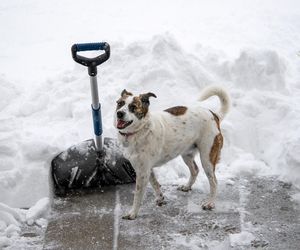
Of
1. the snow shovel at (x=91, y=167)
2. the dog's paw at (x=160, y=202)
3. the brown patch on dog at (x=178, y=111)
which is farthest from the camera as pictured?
the snow shovel at (x=91, y=167)

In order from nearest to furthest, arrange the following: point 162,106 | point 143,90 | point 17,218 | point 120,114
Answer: point 120,114, point 17,218, point 162,106, point 143,90

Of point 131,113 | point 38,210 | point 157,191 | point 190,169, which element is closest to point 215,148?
point 190,169

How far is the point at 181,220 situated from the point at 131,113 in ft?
3.63

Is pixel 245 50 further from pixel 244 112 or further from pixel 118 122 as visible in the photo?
pixel 118 122

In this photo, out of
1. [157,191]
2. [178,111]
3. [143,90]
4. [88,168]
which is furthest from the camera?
[143,90]

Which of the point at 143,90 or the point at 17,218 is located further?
the point at 143,90

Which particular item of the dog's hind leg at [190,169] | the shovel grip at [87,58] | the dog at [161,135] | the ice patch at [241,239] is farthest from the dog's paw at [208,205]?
the shovel grip at [87,58]

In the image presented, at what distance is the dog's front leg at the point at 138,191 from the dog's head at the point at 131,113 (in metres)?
0.44

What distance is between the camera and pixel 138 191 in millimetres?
4402

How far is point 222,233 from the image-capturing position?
13.8 ft

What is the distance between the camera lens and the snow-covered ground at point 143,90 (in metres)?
4.93

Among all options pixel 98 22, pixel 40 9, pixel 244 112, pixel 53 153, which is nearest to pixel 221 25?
pixel 98 22

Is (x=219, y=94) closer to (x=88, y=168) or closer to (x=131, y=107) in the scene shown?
(x=131, y=107)

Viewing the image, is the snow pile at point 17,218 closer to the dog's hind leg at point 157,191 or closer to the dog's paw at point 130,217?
the dog's paw at point 130,217
